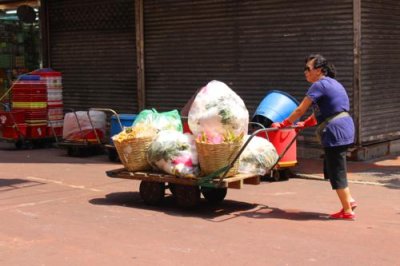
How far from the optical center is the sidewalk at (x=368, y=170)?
30.9 ft

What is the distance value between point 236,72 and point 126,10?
3571 millimetres

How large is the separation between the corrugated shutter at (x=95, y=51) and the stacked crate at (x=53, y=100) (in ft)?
4.15

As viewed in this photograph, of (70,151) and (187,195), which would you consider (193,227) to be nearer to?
(187,195)

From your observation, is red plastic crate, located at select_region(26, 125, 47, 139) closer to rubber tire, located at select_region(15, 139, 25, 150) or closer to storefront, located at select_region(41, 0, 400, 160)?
rubber tire, located at select_region(15, 139, 25, 150)

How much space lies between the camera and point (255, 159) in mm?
7320

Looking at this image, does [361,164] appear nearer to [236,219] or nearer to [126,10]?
[236,219]

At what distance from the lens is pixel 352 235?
6.18m

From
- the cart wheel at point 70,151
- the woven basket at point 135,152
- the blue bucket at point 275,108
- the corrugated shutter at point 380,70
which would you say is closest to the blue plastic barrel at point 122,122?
the cart wheel at point 70,151

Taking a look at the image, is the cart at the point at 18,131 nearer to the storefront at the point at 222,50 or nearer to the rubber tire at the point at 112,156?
A: the storefront at the point at 222,50

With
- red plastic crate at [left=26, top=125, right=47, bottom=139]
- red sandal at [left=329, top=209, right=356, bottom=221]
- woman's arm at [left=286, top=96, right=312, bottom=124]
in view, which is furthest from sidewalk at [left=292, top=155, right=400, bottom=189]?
red plastic crate at [left=26, top=125, right=47, bottom=139]

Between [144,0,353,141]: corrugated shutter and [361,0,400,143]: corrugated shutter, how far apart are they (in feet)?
1.27

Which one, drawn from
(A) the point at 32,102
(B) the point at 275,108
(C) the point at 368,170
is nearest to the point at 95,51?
(A) the point at 32,102

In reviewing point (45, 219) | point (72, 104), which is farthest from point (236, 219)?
point (72, 104)

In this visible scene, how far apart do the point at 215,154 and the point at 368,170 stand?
171 inches
